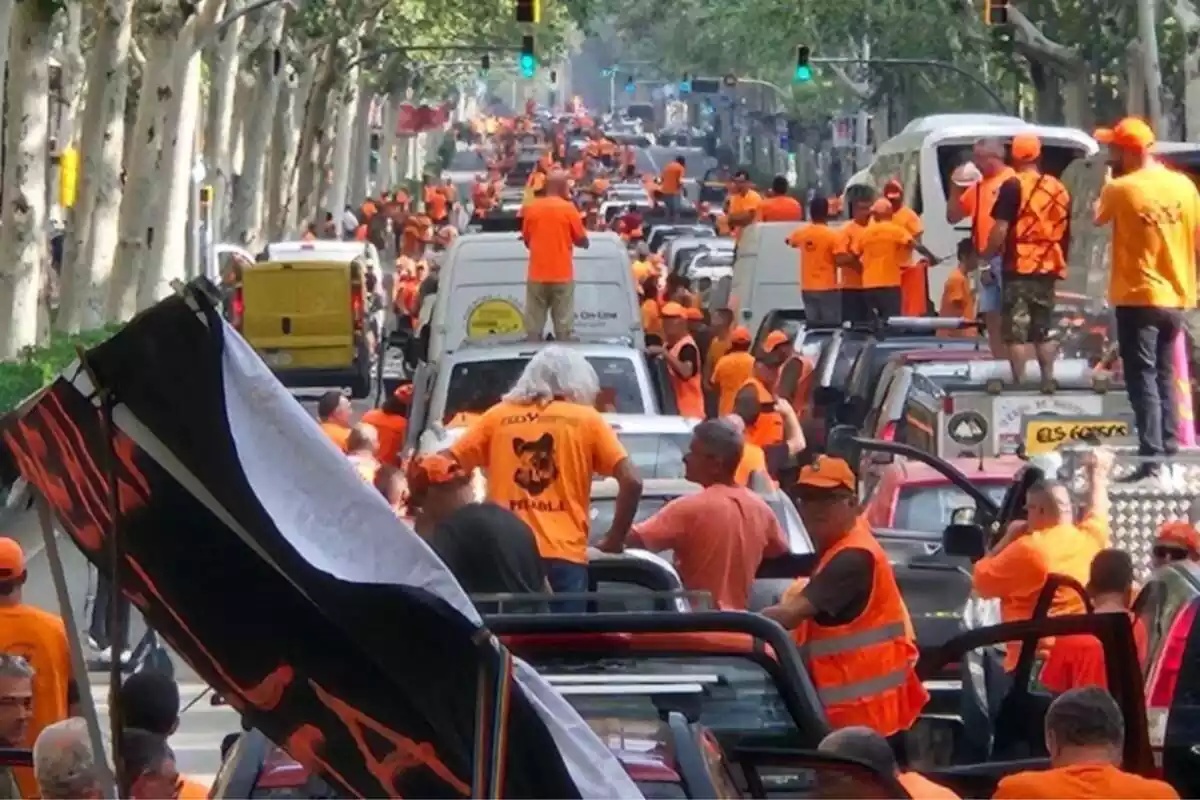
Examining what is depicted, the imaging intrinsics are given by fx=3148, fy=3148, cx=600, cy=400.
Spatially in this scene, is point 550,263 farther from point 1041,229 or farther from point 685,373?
point 1041,229

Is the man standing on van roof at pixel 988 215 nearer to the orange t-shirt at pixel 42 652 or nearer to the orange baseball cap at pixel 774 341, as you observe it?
the orange baseball cap at pixel 774 341

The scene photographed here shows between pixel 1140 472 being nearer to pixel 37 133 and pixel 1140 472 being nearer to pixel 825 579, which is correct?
pixel 825 579

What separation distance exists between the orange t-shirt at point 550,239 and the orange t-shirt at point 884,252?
3.08 m

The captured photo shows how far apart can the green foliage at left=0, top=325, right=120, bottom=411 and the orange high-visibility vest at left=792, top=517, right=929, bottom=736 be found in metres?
11.8

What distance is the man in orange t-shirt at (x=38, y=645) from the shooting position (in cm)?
934

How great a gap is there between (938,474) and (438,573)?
9.84 metres

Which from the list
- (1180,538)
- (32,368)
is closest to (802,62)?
(32,368)

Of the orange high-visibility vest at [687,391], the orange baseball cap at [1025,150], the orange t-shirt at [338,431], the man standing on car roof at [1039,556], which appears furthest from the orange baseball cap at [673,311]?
the man standing on car roof at [1039,556]

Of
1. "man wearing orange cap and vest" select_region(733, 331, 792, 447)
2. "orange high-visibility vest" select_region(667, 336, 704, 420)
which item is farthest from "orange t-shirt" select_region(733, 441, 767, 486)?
"orange high-visibility vest" select_region(667, 336, 704, 420)

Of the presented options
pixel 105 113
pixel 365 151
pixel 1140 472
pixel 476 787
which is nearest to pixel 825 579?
pixel 1140 472

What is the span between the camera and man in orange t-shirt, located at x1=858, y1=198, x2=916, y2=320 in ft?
77.6

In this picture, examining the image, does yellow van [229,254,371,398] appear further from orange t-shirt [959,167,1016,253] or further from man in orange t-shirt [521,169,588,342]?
orange t-shirt [959,167,1016,253]

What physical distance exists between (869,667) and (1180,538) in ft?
6.34

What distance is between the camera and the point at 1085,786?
7.21m
